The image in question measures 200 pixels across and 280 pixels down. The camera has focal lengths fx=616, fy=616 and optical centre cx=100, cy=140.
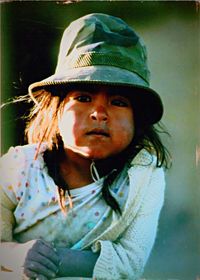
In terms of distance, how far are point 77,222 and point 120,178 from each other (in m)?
0.12

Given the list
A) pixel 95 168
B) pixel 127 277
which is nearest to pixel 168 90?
pixel 95 168

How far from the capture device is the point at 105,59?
43.5 inches

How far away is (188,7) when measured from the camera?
1235 millimetres

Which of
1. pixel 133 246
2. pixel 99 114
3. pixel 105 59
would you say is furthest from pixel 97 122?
pixel 133 246

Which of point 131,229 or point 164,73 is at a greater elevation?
point 164,73

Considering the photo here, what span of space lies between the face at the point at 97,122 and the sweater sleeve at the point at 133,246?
0.12m

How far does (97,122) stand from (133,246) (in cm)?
24

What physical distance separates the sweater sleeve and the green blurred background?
0.09 m

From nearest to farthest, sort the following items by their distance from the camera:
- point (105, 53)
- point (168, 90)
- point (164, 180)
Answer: point (105, 53) < point (164, 180) < point (168, 90)

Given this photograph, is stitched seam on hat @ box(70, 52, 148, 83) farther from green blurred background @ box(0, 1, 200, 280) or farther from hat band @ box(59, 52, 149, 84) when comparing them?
green blurred background @ box(0, 1, 200, 280)

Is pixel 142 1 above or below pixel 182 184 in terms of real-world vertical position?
above

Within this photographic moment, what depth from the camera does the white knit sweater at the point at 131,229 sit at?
111 centimetres

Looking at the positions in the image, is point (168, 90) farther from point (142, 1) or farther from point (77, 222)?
point (77, 222)

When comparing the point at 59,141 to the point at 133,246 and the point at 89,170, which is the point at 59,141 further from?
the point at 133,246
